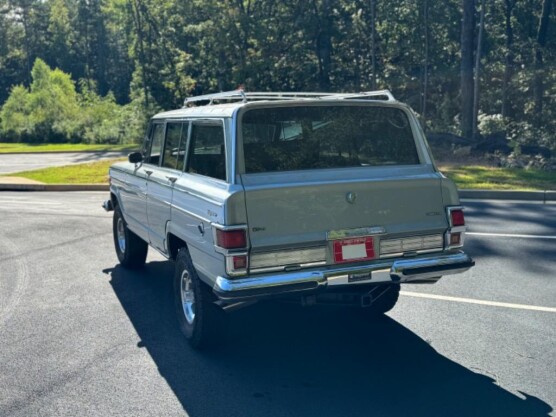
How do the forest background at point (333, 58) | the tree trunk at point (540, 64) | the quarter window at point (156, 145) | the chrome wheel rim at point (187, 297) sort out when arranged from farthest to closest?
the forest background at point (333, 58) → the tree trunk at point (540, 64) → the quarter window at point (156, 145) → the chrome wheel rim at point (187, 297)

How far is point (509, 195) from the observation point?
14.3m

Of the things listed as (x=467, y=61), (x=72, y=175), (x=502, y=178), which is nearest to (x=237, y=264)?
(x=502, y=178)

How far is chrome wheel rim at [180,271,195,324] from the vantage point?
19.1 ft

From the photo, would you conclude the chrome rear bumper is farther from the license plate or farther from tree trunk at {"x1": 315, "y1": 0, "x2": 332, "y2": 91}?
tree trunk at {"x1": 315, "y1": 0, "x2": 332, "y2": 91}

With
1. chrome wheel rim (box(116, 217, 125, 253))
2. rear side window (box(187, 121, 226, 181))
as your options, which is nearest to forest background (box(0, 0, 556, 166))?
chrome wheel rim (box(116, 217, 125, 253))

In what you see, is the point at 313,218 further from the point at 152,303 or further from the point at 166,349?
the point at 152,303

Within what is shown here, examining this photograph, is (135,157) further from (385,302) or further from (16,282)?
(385,302)

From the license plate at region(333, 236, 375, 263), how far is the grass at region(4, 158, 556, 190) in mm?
10665

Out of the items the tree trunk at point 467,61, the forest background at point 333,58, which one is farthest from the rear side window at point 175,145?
the forest background at point 333,58

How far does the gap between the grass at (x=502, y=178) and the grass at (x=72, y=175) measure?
32.0 feet

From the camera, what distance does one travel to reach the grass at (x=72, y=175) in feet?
64.9

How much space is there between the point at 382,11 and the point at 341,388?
39774 mm

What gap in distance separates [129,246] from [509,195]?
29.5 ft

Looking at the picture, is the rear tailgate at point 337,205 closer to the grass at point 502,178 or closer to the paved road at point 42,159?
the grass at point 502,178
